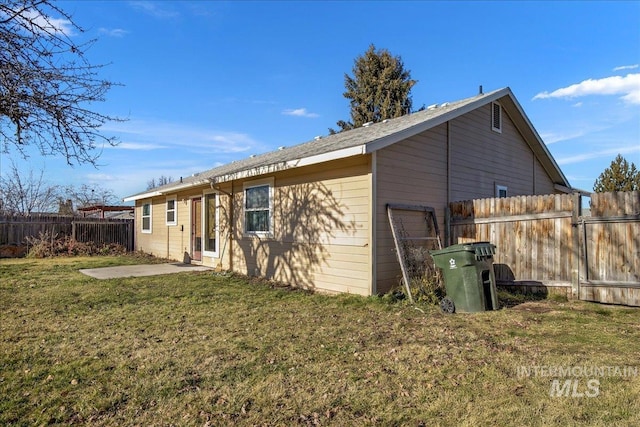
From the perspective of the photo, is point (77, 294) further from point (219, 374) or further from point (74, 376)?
point (219, 374)

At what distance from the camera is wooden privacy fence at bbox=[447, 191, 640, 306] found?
6.25 meters

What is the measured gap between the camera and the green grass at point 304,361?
9.22 feet

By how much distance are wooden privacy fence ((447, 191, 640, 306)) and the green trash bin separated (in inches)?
67.6

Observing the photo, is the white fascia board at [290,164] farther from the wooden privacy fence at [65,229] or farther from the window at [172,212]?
the wooden privacy fence at [65,229]

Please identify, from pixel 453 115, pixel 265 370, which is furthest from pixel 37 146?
pixel 453 115

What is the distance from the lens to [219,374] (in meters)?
3.55

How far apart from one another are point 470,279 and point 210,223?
28.0 feet

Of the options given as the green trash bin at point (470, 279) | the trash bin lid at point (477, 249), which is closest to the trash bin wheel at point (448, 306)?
the green trash bin at point (470, 279)

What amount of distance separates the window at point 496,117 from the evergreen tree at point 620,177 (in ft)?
51.4

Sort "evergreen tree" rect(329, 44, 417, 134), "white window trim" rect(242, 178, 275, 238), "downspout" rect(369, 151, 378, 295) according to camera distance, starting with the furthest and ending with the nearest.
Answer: "evergreen tree" rect(329, 44, 417, 134) < "white window trim" rect(242, 178, 275, 238) < "downspout" rect(369, 151, 378, 295)

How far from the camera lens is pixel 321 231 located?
795 centimetres

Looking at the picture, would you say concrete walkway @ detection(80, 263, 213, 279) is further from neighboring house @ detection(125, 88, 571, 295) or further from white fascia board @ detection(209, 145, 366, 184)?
white fascia board @ detection(209, 145, 366, 184)

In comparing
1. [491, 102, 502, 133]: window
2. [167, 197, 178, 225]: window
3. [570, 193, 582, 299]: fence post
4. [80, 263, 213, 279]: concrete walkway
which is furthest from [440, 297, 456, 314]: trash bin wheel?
[167, 197, 178, 225]: window

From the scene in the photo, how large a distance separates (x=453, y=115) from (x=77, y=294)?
8640mm
